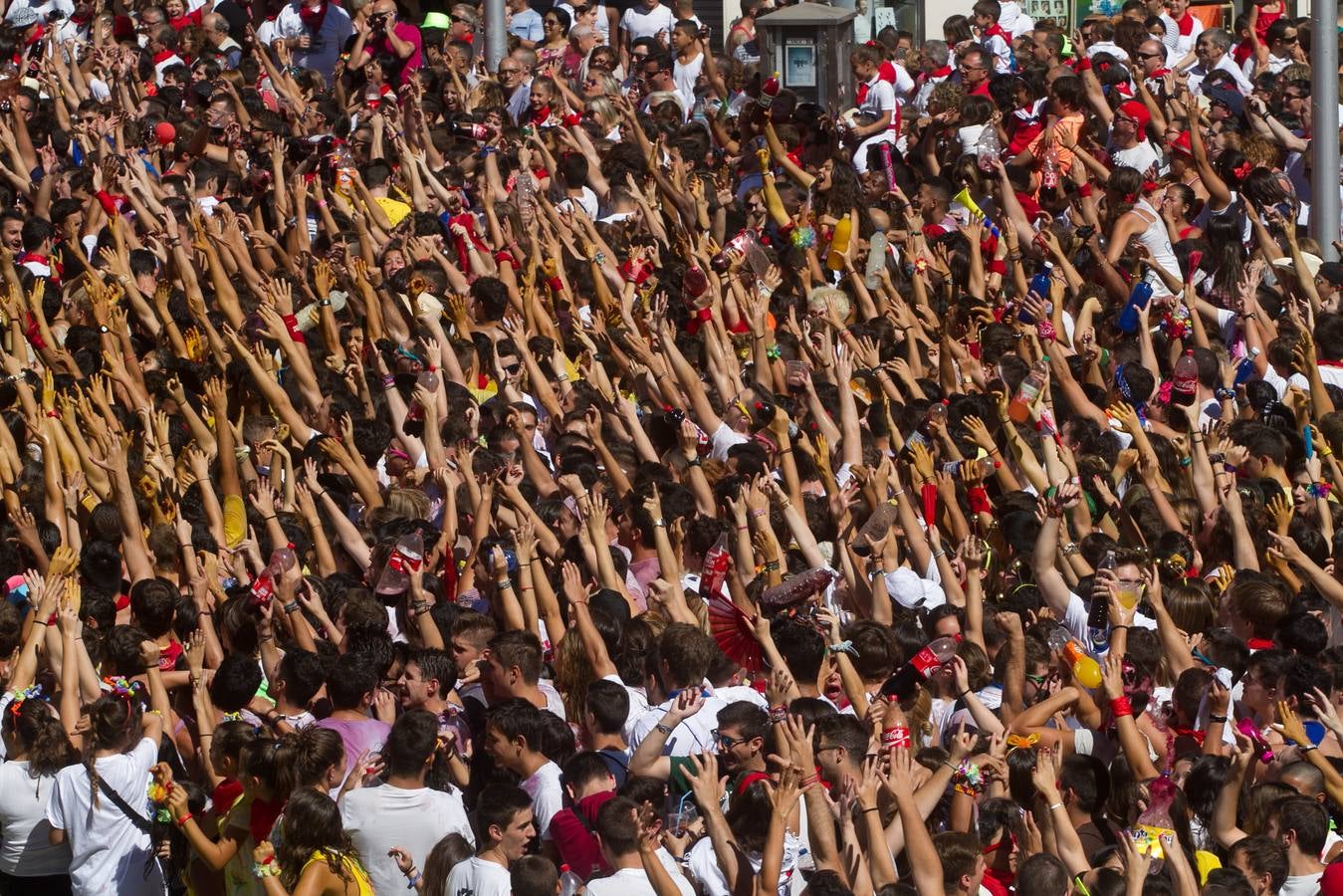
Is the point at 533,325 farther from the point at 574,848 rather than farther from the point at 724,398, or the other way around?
the point at 574,848

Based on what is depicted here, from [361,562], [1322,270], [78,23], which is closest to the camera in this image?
[361,562]

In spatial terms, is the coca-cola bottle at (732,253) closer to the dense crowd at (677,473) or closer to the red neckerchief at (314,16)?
the dense crowd at (677,473)

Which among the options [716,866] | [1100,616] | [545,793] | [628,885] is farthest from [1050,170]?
[628,885]

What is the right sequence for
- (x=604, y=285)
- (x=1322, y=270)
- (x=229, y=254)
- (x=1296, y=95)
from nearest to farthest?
(x=1322, y=270)
(x=604, y=285)
(x=229, y=254)
(x=1296, y=95)

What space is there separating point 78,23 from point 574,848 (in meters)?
14.0

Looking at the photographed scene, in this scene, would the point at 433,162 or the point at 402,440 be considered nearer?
the point at 402,440

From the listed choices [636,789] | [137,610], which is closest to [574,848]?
[636,789]

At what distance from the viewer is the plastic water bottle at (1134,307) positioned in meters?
11.0

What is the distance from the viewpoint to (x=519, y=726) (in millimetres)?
6883

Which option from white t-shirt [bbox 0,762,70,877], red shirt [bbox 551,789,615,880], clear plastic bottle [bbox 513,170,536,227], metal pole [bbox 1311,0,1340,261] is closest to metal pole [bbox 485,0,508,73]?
clear plastic bottle [bbox 513,170,536,227]

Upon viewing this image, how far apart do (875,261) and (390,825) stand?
630 centimetres

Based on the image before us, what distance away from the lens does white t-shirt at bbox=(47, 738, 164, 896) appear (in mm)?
7238

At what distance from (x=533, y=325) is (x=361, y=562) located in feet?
9.27

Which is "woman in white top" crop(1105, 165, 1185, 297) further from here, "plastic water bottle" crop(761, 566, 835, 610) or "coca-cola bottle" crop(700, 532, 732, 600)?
"plastic water bottle" crop(761, 566, 835, 610)
